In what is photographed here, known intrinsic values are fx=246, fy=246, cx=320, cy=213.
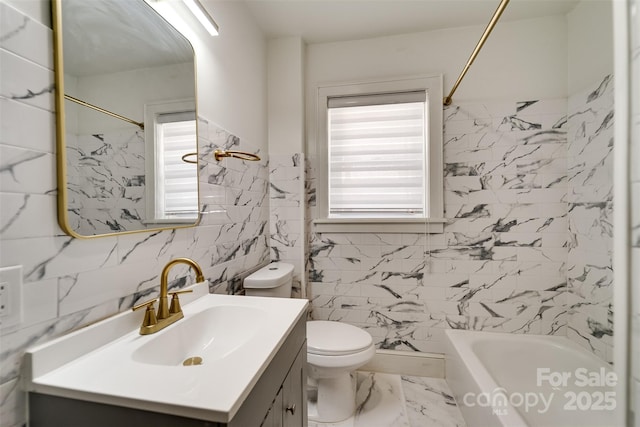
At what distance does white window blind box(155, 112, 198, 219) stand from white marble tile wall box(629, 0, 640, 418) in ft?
4.22

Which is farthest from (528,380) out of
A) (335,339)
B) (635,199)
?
(635,199)

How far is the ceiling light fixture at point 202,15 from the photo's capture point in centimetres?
100

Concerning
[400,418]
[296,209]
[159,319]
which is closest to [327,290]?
[296,209]

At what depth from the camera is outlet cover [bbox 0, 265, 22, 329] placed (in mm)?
504

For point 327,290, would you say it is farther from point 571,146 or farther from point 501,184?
point 571,146

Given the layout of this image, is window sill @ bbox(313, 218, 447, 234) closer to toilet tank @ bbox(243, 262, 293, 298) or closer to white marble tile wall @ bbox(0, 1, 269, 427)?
toilet tank @ bbox(243, 262, 293, 298)

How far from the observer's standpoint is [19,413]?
1.77 feet

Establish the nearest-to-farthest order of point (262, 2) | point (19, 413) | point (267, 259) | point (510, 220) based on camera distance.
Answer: point (19, 413) < point (262, 2) < point (510, 220) < point (267, 259)

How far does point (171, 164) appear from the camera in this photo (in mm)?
999

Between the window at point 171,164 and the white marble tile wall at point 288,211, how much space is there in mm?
829

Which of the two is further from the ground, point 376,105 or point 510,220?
point 376,105

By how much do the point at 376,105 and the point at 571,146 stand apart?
1321 mm

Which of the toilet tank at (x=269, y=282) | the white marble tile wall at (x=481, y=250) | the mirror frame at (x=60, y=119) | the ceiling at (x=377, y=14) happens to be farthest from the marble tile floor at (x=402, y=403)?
the ceiling at (x=377, y=14)

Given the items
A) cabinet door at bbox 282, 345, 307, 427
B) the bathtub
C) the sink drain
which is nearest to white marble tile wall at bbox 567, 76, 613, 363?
the bathtub
